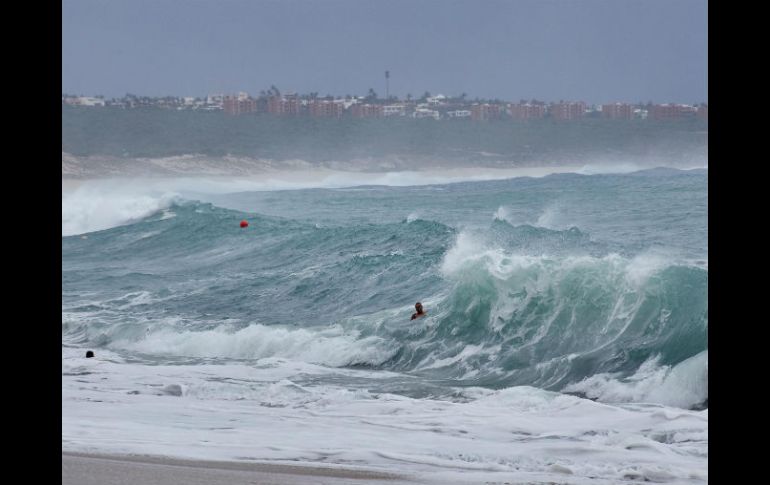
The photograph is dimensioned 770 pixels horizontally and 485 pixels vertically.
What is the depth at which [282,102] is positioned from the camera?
8119cm

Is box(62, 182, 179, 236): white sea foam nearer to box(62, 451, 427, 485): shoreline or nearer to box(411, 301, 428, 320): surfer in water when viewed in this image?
box(411, 301, 428, 320): surfer in water

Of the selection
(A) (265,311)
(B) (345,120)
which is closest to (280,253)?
(A) (265,311)

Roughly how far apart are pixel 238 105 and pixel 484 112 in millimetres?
20698

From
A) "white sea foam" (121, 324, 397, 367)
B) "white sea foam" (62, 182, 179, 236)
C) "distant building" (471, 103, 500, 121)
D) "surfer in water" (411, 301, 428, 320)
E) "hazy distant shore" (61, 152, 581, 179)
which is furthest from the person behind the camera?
"distant building" (471, 103, 500, 121)

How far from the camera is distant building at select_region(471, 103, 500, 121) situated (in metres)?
78.1

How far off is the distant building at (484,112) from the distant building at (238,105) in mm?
18402

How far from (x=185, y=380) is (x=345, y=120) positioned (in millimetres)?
71759

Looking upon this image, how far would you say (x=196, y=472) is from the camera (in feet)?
12.6

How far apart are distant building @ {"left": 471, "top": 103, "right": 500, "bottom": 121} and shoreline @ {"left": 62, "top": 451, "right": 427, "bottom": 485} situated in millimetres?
74652

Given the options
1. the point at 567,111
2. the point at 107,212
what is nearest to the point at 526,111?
the point at 567,111

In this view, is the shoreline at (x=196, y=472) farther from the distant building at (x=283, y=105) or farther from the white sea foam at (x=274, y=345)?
the distant building at (x=283, y=105)

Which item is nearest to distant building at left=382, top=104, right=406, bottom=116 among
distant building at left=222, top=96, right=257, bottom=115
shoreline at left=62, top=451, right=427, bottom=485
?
distant building at left=222, top=96, right=257, bottom=115

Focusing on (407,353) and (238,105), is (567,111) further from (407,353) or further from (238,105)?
(407,353)
